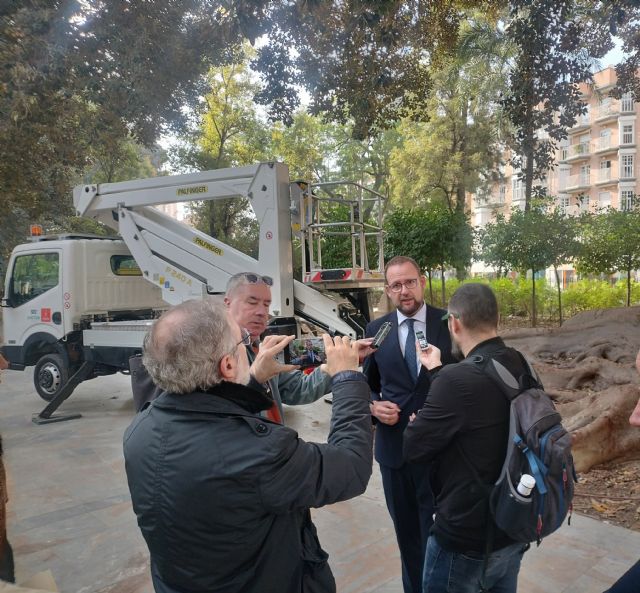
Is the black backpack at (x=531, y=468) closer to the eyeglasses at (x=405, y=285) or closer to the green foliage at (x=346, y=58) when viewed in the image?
the eyeglasses at (x=405, y=285)

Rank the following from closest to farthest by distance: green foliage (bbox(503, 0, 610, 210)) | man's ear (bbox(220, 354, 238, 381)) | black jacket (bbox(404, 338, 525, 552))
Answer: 1. man's ear (bbox(220, 354, 238, 381))
2. black jacket (bbox(404, 338, 525, 552))
3. green foliage (bbox(503, 0, 610, 210))

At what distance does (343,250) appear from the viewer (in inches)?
416

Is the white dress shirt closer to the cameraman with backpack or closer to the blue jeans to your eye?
the cameraman with backpack

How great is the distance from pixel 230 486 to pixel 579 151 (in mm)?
51546

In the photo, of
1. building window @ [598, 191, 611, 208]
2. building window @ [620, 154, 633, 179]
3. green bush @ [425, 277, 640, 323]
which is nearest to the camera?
green bush @ [425, 277, 640, 323]

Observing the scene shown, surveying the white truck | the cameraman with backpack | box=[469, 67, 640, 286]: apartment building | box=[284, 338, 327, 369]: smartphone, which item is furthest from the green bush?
box=[469, 67, 640, 286]: apartment building

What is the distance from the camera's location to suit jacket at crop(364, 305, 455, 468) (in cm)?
254

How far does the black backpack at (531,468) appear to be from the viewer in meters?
1.74

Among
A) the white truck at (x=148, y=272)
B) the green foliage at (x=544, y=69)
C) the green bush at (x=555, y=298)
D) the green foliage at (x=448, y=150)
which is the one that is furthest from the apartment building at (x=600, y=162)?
the white truck at (x=148, y=272)

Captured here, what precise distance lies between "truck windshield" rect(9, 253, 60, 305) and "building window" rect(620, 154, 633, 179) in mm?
45496

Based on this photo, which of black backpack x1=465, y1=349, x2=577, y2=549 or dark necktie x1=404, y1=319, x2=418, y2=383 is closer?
black backpack x1=465, y1=349, x2=577, y2=549

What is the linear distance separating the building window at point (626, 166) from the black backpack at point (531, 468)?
48.0m

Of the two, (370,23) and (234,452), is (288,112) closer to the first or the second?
(370,23)

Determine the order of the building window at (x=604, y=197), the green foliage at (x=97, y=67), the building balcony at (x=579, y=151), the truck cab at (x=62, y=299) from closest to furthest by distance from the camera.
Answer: the green foliage at (x=97, y=67) → the truck cab at (x=62, y=299) → the building window at (x=604, y=197) → the building balcony at (x=579, y=151)
